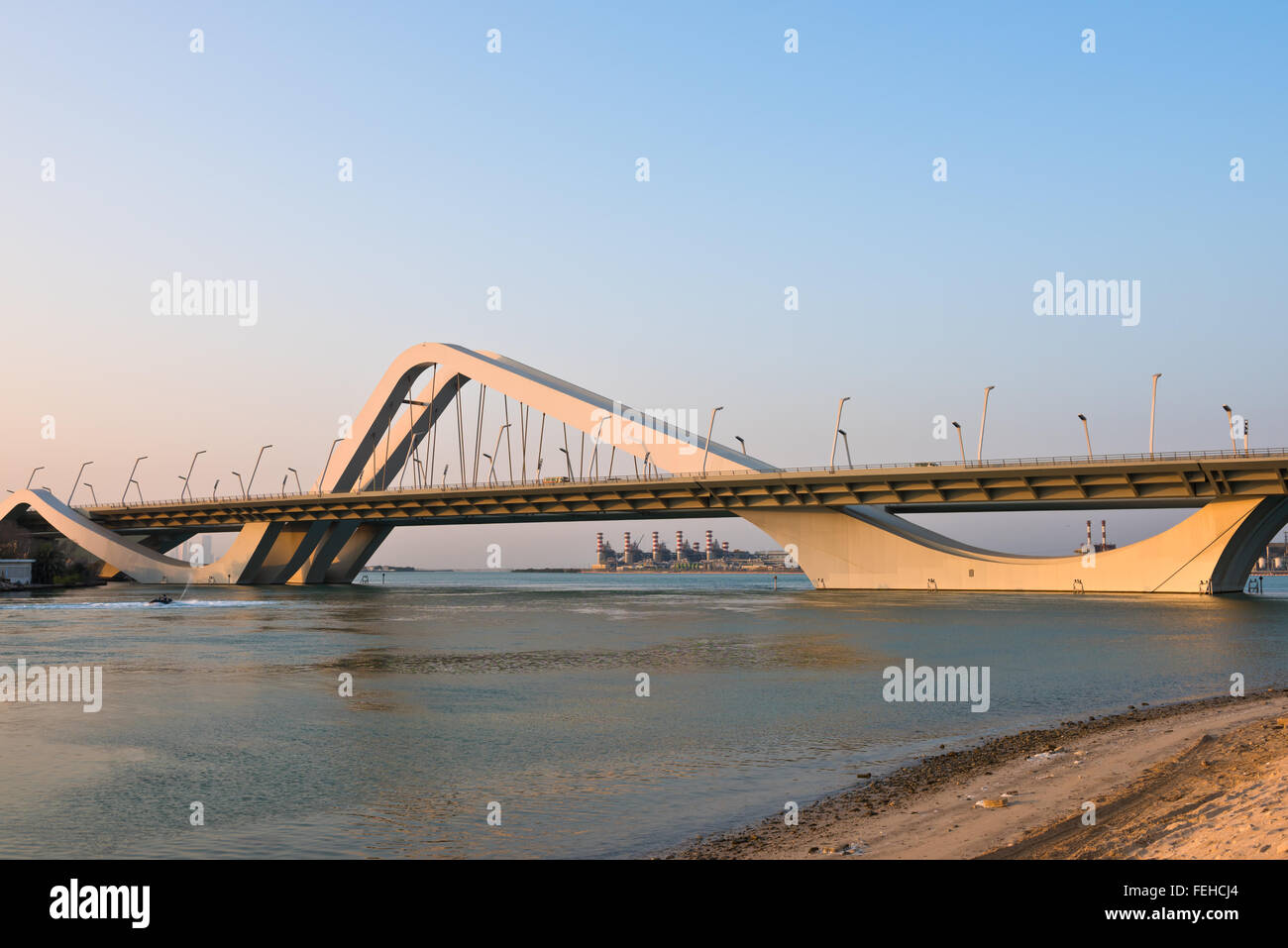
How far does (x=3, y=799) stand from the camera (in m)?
12.7

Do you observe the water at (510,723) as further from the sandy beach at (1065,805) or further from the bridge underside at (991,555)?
the bridge underside at (991,555)

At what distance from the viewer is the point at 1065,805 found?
10.7 metres

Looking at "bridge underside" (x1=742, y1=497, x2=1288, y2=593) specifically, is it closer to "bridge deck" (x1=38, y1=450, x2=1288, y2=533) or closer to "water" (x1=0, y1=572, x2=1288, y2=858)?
"bridge deck" (x1=38, y1=450, x2=1288, y2=533)

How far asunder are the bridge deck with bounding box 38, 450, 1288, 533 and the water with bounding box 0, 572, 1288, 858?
12.5 m

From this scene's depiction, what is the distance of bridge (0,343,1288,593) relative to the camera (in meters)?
56.0

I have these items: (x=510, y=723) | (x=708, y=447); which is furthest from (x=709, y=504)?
(x=510, y=723)

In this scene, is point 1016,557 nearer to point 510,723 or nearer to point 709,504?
point 709,504

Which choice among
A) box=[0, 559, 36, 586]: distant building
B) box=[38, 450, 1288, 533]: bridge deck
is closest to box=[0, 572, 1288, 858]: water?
box=[38, 450, 1288, 533]: bridge deck

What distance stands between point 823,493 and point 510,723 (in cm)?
4985
